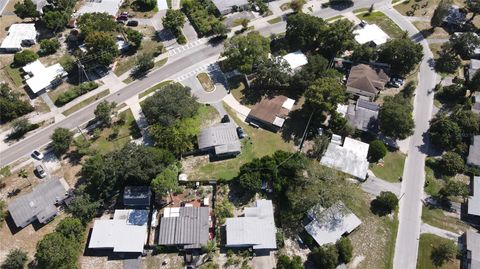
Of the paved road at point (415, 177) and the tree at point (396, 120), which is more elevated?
the tree at point (396, 120)

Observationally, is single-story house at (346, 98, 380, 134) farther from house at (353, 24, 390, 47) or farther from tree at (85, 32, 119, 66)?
tree at (85, 32, 119, 66)

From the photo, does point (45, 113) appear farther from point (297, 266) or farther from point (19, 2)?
point (297, 266)

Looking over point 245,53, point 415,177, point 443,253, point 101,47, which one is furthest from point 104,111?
point 443,253

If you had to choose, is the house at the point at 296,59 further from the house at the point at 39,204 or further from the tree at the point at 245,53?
the house at the point at 39,204

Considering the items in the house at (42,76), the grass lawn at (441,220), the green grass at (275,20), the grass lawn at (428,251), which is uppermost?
the house at (42,76)

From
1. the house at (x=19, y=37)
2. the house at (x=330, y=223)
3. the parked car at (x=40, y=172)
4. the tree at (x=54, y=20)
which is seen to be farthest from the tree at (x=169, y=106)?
the house at (x=19, y=37)

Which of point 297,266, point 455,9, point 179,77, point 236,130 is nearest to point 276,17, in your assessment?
point 179,77

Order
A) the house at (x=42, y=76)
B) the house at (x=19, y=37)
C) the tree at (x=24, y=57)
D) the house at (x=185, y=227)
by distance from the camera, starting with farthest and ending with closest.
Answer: the house at (x=19, y=37)
the tree at (x=24, y=57)
the house at (x=42, y=76)
the house at (x=185, y=227)
